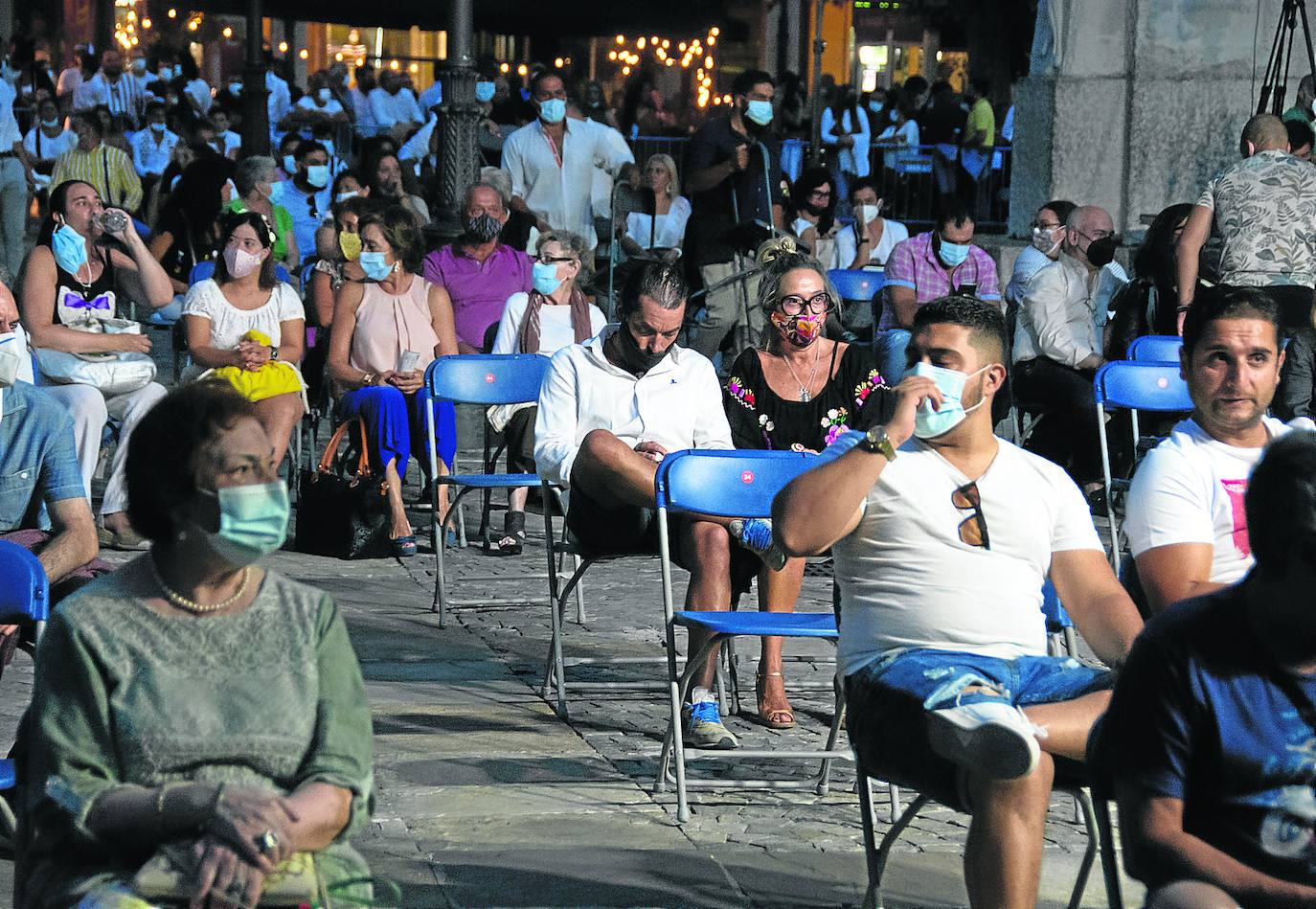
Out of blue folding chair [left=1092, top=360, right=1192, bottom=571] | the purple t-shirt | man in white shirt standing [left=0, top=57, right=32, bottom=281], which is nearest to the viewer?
blue folding chair [left=1092, top=360, right=1192, bottom=571]

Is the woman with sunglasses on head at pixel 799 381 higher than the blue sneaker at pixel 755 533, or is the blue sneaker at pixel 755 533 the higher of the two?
the woman with sunglasses on head at pixel 799 381

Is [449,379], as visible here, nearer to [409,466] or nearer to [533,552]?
[533,552]

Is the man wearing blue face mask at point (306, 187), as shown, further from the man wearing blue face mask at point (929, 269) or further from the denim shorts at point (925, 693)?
the denim shorts at point (925, 693)

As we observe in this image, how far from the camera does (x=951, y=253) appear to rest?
10.5m

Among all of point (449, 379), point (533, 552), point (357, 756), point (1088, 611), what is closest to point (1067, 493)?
point (1088, 611)

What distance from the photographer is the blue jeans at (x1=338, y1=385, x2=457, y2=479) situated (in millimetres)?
9219

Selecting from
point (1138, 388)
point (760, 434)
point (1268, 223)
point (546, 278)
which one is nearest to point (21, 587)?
point (760, 434)

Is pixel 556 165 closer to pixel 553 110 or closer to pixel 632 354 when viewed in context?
pixel 553 110

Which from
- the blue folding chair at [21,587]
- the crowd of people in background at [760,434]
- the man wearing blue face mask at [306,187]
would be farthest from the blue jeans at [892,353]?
the man wearing blue face mask at [306,187]

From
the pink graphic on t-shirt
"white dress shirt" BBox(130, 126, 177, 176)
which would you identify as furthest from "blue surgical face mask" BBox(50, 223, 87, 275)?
"white dress shirt" BBox(130, 126, 177, 176)

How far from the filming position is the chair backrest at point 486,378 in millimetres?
8367

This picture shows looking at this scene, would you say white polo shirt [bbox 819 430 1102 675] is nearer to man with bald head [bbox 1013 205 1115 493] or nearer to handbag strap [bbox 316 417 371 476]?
handbag strap [bbox 316 417 371 476]

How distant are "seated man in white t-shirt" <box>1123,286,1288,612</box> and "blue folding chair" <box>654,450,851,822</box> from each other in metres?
1.19

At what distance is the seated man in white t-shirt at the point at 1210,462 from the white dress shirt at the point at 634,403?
97.9 inches
